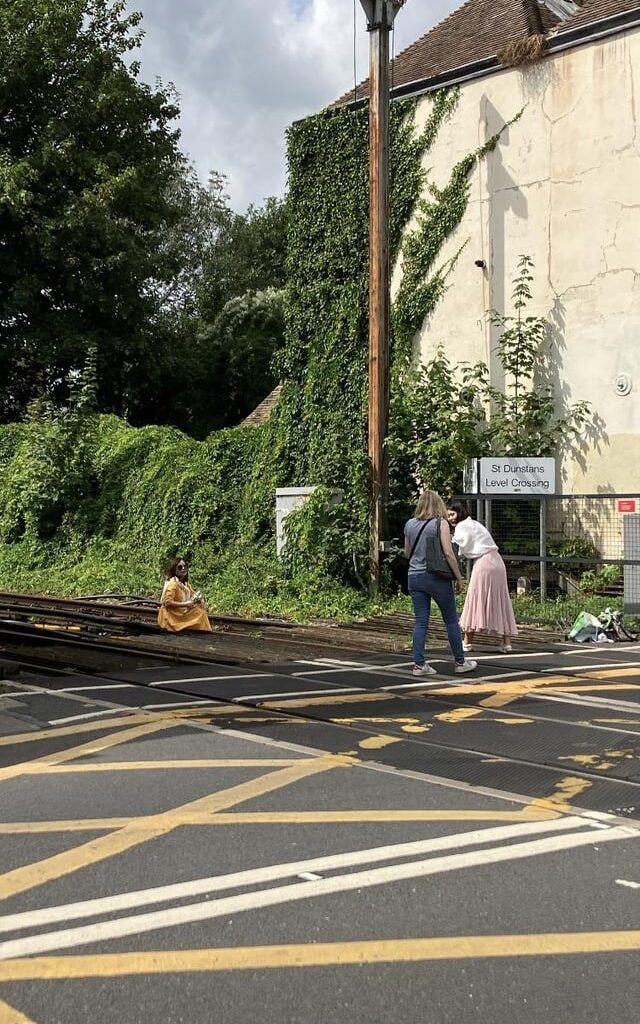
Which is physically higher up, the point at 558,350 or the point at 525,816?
the point at 558,350

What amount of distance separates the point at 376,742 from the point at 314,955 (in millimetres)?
3212

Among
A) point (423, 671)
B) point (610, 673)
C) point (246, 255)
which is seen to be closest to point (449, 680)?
point (423, 671)

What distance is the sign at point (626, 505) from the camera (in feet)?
52.9

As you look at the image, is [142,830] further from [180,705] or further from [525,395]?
[525,395]

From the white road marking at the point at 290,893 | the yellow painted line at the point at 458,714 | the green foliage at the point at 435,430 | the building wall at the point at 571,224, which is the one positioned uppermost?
the building wall at the point at 571,224

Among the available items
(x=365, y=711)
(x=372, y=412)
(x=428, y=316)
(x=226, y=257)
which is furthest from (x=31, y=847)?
(x=226, y=257)

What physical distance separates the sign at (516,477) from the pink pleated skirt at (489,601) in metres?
4.06

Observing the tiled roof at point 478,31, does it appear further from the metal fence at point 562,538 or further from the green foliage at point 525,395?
the metal fence at point 562,538

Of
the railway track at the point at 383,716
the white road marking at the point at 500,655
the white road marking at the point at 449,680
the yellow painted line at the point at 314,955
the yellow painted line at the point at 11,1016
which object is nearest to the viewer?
the yellow painted line at the point at 11,1016

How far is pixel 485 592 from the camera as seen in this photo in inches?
463

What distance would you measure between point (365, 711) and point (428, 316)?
12783 mm

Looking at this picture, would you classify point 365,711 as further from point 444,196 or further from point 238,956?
point 444,196

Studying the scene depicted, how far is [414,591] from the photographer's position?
10016mm

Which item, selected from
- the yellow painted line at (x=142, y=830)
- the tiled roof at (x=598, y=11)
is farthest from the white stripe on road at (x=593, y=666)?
the tiled roof at (x=598, y=11)
